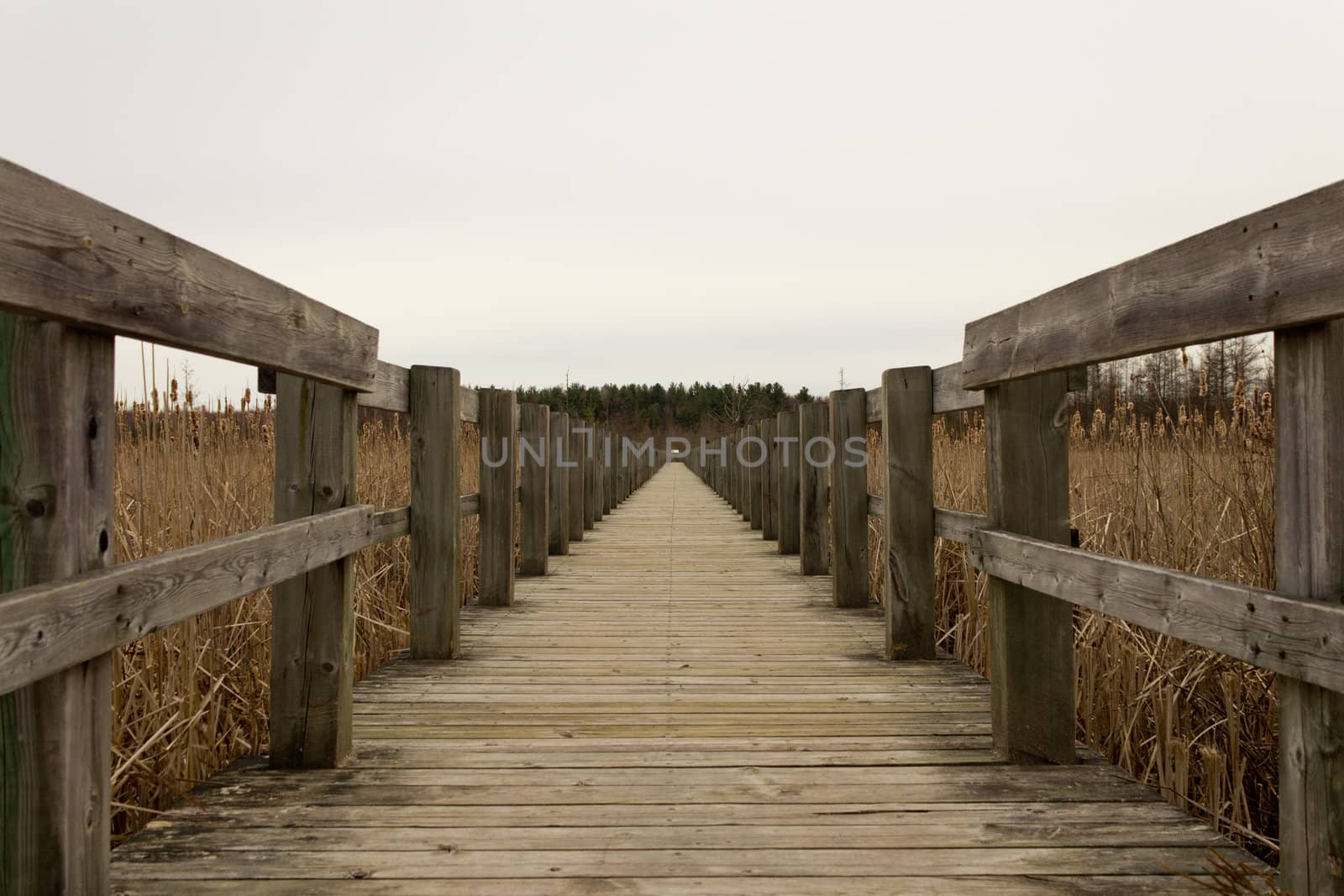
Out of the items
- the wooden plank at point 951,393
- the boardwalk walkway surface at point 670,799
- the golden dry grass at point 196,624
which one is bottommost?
the boardwalk walkway surface at point 670,799

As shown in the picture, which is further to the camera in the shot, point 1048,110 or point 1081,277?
point 1048,110

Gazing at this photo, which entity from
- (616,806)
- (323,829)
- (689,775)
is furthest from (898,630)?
(323,829)

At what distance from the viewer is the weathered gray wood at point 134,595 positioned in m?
1.25

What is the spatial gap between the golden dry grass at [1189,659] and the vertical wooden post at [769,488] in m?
4.28

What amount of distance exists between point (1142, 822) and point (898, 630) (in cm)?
178

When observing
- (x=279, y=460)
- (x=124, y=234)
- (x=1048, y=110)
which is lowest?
(x=279, y=460)

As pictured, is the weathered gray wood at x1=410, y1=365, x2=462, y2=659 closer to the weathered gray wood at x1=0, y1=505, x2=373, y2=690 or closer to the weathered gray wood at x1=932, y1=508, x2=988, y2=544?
the weathered gray wood at x1=0, y1=505, x2=373, y2=690

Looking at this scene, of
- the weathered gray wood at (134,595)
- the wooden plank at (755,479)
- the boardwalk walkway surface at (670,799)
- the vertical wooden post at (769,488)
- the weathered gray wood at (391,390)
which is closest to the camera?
the weathered gray wood at (134,595)

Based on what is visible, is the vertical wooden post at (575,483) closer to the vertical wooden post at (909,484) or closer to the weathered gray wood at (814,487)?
the weathered gray wood at (814,487)

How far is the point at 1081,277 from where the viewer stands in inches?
84.0

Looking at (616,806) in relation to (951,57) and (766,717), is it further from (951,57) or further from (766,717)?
(951,57)

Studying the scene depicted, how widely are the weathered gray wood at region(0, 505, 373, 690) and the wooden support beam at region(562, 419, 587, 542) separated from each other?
20.1ft

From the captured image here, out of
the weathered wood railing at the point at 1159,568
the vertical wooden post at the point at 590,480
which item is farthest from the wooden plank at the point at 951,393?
the vertical wooden post at the point at 590,480

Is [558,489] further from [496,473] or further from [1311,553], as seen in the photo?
[1311,553]
